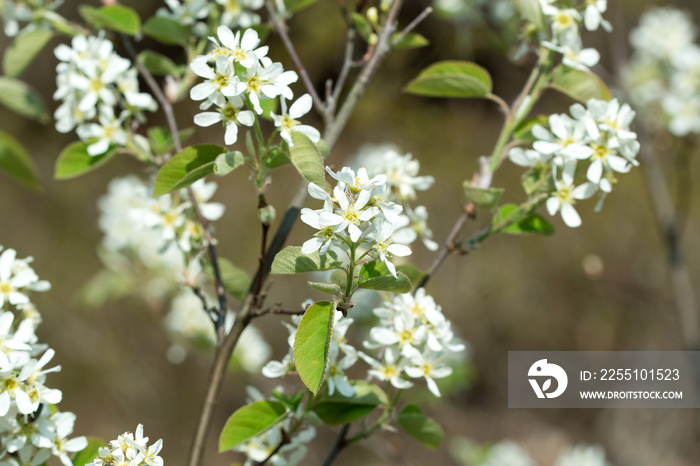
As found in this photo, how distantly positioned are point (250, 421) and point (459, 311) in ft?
15.3

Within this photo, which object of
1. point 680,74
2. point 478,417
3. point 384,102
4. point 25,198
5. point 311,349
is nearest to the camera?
point 311,349

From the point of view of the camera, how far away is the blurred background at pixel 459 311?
449 cm

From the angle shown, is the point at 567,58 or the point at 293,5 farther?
the point at 293,5

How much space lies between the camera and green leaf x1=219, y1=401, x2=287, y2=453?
32.4 inches

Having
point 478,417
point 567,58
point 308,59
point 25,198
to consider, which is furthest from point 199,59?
point 308,59

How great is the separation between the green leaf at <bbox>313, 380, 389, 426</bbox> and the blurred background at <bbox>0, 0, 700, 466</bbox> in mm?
2895

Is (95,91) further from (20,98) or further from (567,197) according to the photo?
(567,197)

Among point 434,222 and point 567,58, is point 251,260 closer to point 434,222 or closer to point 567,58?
point 434,222

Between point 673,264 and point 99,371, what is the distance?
15.3ft

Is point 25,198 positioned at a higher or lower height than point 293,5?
lower

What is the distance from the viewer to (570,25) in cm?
99

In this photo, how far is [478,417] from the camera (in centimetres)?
506

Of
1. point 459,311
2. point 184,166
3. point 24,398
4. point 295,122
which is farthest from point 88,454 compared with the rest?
point 459,311
